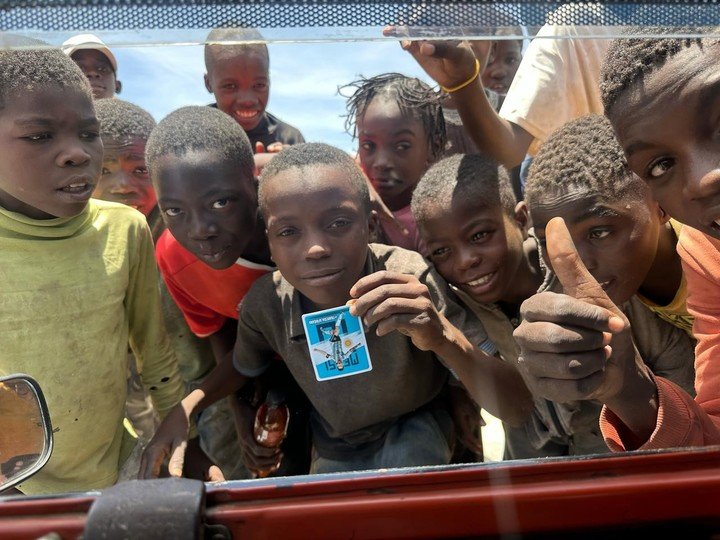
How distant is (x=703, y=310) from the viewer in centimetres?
185

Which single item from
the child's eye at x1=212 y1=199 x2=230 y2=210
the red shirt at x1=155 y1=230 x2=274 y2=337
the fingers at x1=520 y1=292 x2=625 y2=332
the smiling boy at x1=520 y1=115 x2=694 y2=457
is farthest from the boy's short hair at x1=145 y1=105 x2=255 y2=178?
the fingers at x1=520 y1=292 x2=625 y2=332

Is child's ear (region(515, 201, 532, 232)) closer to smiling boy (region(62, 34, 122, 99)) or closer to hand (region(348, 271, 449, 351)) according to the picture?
hand (region(348, 271, 449, 351))

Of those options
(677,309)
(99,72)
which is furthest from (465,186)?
(99,72)

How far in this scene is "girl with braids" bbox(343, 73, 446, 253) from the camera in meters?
3.26

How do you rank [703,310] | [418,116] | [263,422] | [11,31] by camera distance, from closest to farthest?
[11,31] → [703,310] → [263,422] → [418,116]

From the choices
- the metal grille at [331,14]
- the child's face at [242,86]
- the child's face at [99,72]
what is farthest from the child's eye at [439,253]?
the child's face at [99,72]

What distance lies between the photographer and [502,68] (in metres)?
4.11

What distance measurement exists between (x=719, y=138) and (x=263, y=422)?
6.61ft

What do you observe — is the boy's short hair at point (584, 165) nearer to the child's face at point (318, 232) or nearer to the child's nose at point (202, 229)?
the child's face at point (318, 232)

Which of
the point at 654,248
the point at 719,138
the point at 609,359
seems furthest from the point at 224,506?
the point at 654,248

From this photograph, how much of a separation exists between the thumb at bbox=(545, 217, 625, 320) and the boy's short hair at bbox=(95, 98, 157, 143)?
7.55 feet

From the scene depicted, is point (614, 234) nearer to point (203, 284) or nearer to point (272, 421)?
point (272, 421)

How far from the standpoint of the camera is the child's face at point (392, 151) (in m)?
3.25

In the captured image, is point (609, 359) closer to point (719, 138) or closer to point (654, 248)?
point (719, 138)
